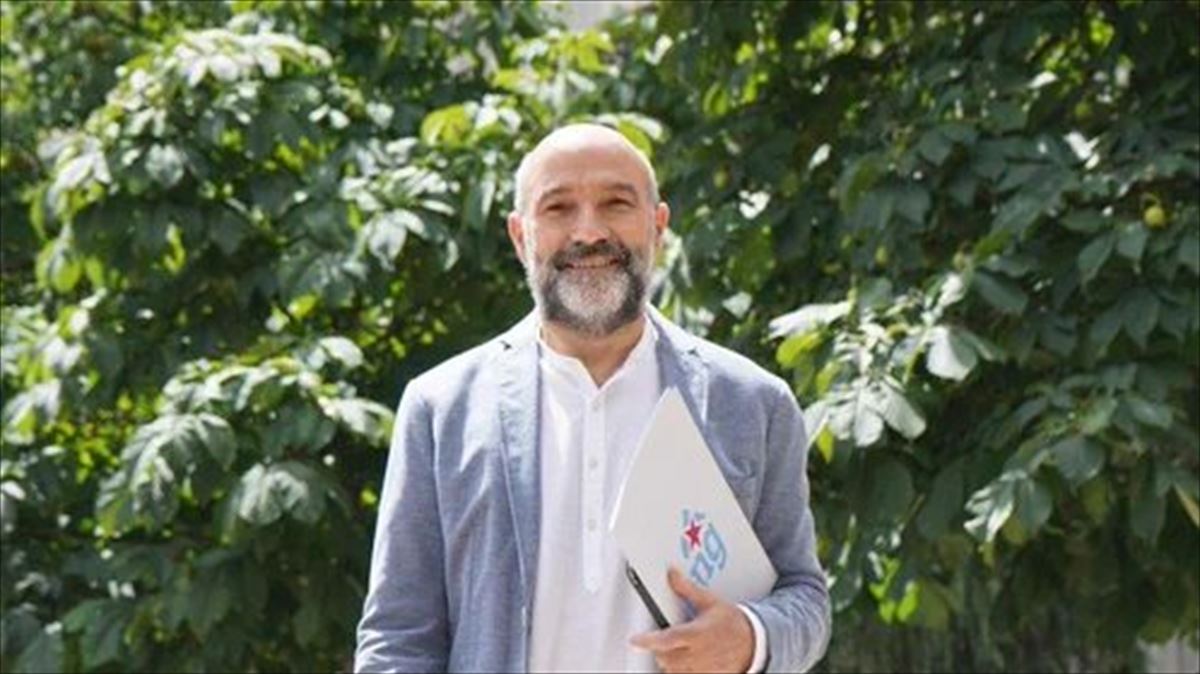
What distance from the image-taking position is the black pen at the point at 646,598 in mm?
3371

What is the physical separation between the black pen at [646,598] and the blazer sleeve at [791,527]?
19cm

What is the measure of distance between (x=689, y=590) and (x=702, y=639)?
60mm

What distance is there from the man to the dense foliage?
2.69m

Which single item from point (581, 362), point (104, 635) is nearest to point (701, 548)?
point (581, 362)

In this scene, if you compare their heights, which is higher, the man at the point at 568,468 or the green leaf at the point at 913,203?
the man at the point at 568,468

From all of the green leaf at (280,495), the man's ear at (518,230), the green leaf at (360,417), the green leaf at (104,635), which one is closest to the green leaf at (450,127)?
the green leaf at (360,417)

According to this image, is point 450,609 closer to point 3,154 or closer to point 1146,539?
point 1146,539

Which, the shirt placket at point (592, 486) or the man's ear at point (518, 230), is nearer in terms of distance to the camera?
the shirt placket at point (592, 486)

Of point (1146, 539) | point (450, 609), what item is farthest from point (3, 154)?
point (450, 609)

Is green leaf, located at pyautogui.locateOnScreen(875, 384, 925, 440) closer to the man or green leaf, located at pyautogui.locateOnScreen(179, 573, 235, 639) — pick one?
green leaf, located at pyautogui.locateOnScreen(179, 573, 235, 639)

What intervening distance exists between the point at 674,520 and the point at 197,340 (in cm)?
478

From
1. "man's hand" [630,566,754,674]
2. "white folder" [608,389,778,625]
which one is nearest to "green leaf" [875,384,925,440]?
"white folder" [608,389,778,625]

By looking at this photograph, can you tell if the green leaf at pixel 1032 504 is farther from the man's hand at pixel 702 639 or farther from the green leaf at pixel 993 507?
the man's hand at pixel 702 639

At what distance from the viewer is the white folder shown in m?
3.39
